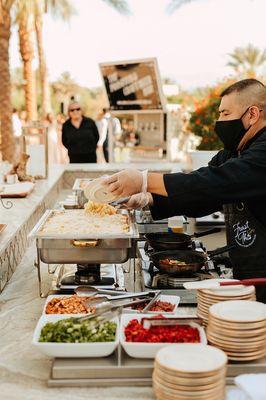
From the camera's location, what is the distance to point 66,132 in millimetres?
9383

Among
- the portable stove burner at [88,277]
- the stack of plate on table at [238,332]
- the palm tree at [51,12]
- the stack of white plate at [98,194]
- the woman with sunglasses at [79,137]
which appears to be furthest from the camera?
the palm tree at [51,12]

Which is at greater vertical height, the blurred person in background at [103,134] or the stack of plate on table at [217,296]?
the stack of plate on table at [217,296]

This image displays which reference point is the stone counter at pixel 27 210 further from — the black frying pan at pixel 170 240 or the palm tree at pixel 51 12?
the palm tree at pixel 51 12

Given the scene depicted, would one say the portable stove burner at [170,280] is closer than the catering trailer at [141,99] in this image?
Yes

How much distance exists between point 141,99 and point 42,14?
5.14 m

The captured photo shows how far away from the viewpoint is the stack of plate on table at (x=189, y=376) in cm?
168

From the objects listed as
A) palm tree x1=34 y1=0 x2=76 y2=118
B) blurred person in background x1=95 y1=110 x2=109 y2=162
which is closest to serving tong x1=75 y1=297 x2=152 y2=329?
blurred person in background x1=95 y1=110 x2=109 y2=162

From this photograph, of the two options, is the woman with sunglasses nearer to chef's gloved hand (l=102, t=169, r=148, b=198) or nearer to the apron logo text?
the apron logo text

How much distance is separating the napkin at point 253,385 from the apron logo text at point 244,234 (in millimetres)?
1109

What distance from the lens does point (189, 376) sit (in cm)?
168

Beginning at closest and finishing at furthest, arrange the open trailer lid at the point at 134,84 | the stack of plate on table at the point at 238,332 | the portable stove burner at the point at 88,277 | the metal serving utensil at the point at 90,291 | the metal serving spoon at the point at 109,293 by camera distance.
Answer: the stack of plate on table at the point at 238,332, the metal serving spoon at the point at 109,293, the metal serving utensil at the point at 90,291, the portable stove burner at the point at 88,277, the open trailer lid at the point at 134,84

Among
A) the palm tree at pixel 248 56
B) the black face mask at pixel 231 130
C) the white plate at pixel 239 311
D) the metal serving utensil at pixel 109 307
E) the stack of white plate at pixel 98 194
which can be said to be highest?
the palm tree at pixel 248 56

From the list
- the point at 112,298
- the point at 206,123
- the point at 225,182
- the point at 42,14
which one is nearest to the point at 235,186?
the point at 225,182

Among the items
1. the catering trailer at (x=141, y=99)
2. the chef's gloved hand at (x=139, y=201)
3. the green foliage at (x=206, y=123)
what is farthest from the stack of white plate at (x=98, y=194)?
the catering trailer at (x=141, y=99)
